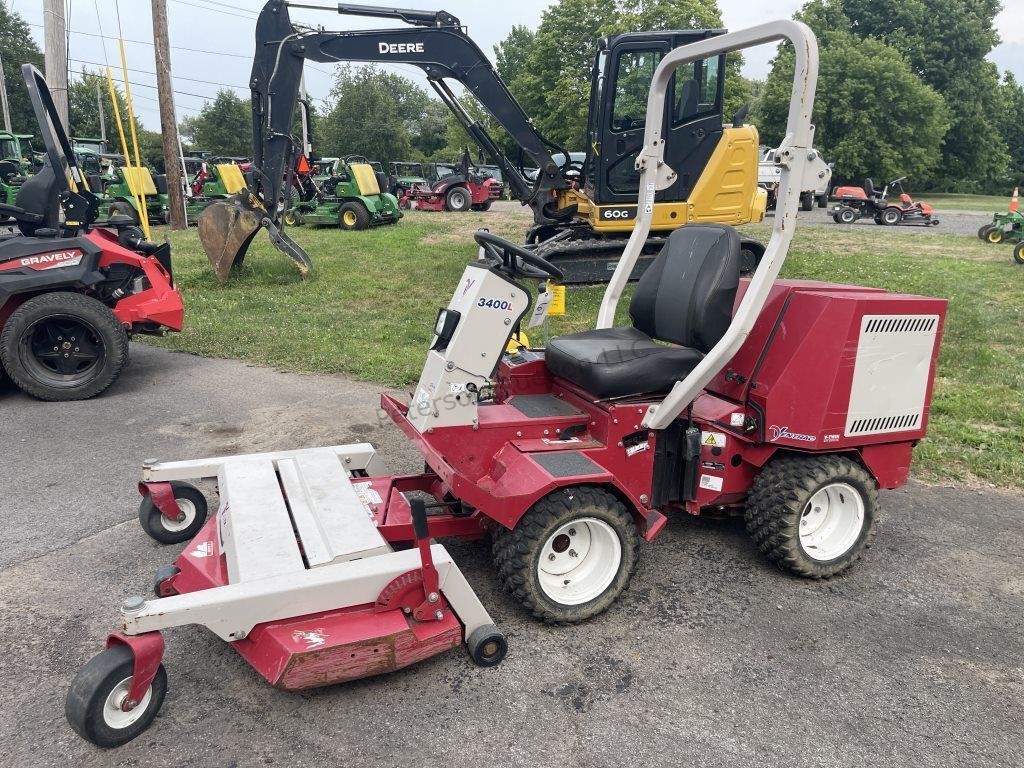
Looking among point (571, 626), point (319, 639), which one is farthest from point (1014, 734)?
point (319, 639)

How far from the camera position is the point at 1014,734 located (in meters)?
2.68

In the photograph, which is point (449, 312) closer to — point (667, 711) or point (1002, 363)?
point (667, 711)

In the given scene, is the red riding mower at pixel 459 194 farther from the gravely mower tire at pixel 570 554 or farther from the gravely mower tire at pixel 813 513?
the gravely mower tire at pixel 570 554

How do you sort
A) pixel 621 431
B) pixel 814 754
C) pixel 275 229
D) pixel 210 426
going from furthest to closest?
pixel 275 229 → pixel 210 426 → pixel 621 431 → pixel 814 754

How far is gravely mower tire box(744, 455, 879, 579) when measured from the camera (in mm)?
3586

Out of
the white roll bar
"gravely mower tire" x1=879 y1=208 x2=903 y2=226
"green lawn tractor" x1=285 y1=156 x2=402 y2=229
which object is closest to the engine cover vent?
the white roll bar

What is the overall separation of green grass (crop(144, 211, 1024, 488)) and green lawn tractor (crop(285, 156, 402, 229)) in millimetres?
1632

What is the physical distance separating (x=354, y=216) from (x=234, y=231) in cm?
782

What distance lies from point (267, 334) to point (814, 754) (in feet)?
23.9

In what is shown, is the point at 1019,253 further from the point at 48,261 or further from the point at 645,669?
the point at 48,261

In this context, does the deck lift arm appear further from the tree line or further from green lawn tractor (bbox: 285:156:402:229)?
the tree line

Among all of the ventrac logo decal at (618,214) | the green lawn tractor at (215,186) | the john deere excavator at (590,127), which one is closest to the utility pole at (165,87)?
the green lawn tractor at (215,186)

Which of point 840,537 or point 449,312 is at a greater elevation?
point 449,312

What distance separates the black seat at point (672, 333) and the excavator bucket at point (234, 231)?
824 centimetres
